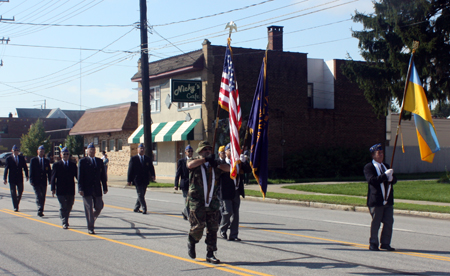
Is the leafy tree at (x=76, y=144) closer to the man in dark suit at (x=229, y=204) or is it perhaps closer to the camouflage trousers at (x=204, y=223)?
the man in dark suit at (x=229, y=204)

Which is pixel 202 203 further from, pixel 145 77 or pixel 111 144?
pixel 111 144

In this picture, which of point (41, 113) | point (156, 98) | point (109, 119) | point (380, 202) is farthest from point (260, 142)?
point (41, 113)

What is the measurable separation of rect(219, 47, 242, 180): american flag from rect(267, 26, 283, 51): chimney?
904 inches

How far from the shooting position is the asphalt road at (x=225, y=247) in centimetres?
706

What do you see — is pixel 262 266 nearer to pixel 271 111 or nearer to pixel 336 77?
pixel 271 111

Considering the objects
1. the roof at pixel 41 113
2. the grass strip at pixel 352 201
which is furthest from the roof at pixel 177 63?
the roof at pixel 41 113

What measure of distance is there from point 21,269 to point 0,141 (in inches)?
3079

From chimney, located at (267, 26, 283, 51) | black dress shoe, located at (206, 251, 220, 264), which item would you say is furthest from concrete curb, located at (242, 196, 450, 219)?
chimney, located at (267, 26, 283, 51)

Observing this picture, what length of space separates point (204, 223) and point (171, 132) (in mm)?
23896

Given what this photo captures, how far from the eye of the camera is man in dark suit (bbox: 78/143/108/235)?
34.4ft

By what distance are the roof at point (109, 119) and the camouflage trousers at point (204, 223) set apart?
101ft

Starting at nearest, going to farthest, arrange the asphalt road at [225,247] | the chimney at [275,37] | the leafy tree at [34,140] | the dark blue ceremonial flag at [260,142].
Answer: the asphalt road at [225,247], the dark blue ceremonial flag at [260,142], the chimney at [275,37], the leafy tree at [34,140]

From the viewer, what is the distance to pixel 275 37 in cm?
3195

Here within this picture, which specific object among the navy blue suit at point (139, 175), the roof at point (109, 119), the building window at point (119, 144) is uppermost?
the roof at point (109, 119)
